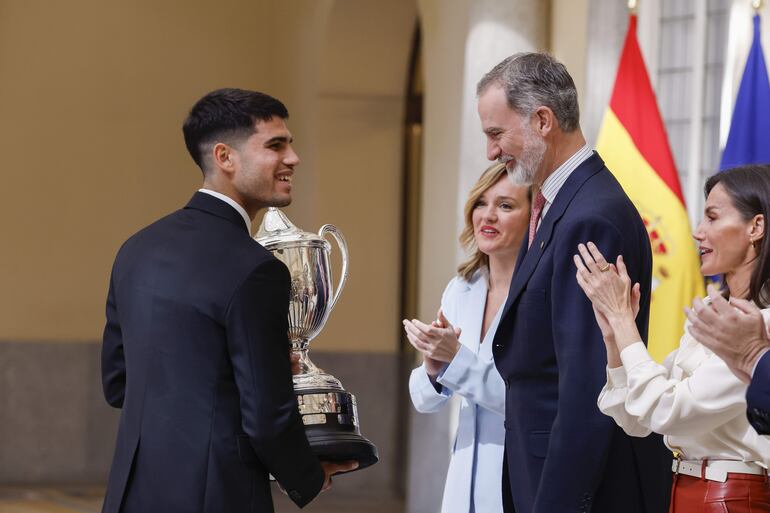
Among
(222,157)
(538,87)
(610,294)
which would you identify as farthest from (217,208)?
(610,294)

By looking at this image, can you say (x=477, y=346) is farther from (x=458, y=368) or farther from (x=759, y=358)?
(x=759, y=358)

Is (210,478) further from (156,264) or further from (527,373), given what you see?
(527,373)

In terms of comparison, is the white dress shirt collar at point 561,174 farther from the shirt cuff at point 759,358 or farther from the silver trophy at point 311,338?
the shirt cuff at point 759,358

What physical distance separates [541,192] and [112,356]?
123 centimetres

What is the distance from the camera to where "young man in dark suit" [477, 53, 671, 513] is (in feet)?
9.71

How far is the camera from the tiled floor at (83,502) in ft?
29.3

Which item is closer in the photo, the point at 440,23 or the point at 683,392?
the point at 683,392

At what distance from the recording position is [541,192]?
3.35 metres

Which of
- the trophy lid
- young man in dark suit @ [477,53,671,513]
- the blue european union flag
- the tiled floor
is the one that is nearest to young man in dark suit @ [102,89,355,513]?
the trophy lid

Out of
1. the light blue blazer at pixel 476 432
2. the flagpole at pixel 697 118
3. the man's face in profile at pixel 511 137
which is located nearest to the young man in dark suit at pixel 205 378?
the man's face in profile at pixel 511 137

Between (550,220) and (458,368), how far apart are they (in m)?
0.76

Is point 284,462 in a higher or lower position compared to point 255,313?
lower

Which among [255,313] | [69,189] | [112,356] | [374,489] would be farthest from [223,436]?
[69,189]

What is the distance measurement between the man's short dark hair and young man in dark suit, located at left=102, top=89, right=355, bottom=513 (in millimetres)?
199
